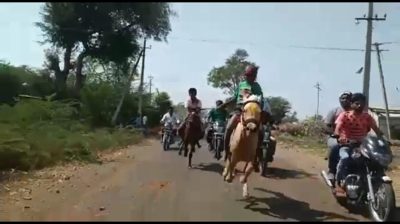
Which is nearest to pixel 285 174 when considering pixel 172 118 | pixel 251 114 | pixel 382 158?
pixel 251 114

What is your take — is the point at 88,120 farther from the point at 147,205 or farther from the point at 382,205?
the point at 382,205

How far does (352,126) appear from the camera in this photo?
7617mm

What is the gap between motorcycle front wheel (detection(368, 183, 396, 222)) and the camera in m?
6.07

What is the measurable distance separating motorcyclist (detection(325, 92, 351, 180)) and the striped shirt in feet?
0.86

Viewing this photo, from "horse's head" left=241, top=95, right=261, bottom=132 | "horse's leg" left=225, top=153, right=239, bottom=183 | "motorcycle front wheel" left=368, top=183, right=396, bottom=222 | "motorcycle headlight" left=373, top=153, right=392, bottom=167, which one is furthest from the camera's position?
"horse's leg" left=225, top=153, right=239, bottom=183

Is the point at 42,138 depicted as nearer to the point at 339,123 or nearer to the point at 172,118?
the point at 172,118

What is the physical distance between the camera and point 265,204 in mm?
7703

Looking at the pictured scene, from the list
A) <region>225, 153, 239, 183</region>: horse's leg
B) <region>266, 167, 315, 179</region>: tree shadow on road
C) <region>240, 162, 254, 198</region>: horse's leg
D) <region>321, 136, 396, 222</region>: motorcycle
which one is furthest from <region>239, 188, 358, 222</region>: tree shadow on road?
<region>266, 167, 315, 179</region>: tree shadow on road

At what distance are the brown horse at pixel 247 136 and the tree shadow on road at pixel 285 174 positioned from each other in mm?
2977

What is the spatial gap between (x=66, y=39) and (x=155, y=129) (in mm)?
18428

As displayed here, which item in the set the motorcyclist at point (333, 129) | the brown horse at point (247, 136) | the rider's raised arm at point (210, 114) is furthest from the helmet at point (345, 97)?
the rider's raised arm at point (210, 114)

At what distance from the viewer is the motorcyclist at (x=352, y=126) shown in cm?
740

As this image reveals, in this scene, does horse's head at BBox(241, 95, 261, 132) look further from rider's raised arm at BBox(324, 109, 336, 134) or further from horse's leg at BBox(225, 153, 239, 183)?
rider's raised arm at BBox(324, 109, 336, 134)

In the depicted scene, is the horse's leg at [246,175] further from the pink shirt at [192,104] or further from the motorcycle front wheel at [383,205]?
the pink shirt at [192,104]
